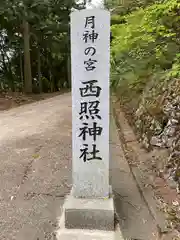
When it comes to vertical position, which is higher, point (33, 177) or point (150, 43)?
point (150, 43)

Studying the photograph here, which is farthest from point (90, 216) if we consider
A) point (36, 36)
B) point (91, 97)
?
point (36, 36)

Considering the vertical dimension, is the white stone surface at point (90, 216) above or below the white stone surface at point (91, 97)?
below

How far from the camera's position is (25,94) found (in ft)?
41.8

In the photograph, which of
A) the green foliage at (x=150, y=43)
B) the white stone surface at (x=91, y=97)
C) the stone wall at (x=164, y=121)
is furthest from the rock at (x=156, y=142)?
the white stone surface at (x=91, y=97)

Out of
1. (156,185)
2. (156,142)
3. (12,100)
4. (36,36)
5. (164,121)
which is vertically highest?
(36,36)

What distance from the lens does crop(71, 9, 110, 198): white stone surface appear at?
2.57m

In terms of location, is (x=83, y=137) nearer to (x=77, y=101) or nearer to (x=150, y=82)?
(x=77, y=101)

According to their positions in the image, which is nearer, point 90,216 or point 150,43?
point 90,216

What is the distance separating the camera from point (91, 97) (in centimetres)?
266

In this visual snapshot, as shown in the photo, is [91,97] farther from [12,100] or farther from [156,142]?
[12,100]

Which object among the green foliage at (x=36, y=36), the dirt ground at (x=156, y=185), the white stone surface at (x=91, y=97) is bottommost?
the dirt ground at (x=156, y=185)

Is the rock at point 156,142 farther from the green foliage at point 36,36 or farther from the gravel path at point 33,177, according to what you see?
the green foliage at point 36,36

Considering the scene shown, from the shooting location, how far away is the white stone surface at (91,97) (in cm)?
257

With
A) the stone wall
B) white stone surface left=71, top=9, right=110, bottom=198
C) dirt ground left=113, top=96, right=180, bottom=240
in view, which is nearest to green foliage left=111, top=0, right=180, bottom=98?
the stone wall
